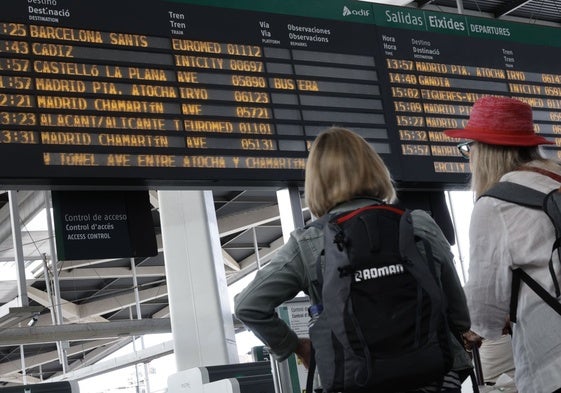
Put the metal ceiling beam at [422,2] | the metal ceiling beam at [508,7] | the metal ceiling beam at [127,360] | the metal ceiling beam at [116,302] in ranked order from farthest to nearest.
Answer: the metal ceiling beam at [116,302] < the metal ceiling beam at [127,360] < the metal ceiling beam at [422,2] < the metal ceiling beam at [508,7]

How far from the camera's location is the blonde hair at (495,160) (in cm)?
279

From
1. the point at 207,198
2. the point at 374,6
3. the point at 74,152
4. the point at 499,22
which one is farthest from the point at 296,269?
the point at 207,198

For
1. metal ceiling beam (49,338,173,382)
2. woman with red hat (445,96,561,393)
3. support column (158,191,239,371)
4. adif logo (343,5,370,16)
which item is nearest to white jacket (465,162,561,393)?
woman with red hat (445,96,561,393)

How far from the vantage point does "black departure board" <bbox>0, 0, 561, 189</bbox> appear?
18.1 feet

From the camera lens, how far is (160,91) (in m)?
5.91

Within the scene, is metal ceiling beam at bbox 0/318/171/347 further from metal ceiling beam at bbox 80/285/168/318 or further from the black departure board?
the black departure board

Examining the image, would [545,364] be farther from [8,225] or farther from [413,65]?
[8,225]

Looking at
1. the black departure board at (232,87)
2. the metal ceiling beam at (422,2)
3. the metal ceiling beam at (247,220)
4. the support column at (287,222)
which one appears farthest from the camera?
the metal ceiling beam at (247,220)

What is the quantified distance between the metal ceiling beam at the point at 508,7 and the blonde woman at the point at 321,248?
934 centimetres

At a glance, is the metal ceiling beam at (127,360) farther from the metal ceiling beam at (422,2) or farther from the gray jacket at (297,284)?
the gray jacket at (297,284)

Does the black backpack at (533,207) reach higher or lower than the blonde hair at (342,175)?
lower

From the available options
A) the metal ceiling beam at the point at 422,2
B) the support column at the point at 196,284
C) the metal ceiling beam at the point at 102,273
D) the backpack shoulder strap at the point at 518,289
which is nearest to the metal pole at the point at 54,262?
the metal ceiling beam at the point at 102,273

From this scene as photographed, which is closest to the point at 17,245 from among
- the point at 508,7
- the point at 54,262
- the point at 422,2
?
the point at 54,262

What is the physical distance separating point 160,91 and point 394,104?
2037mm
